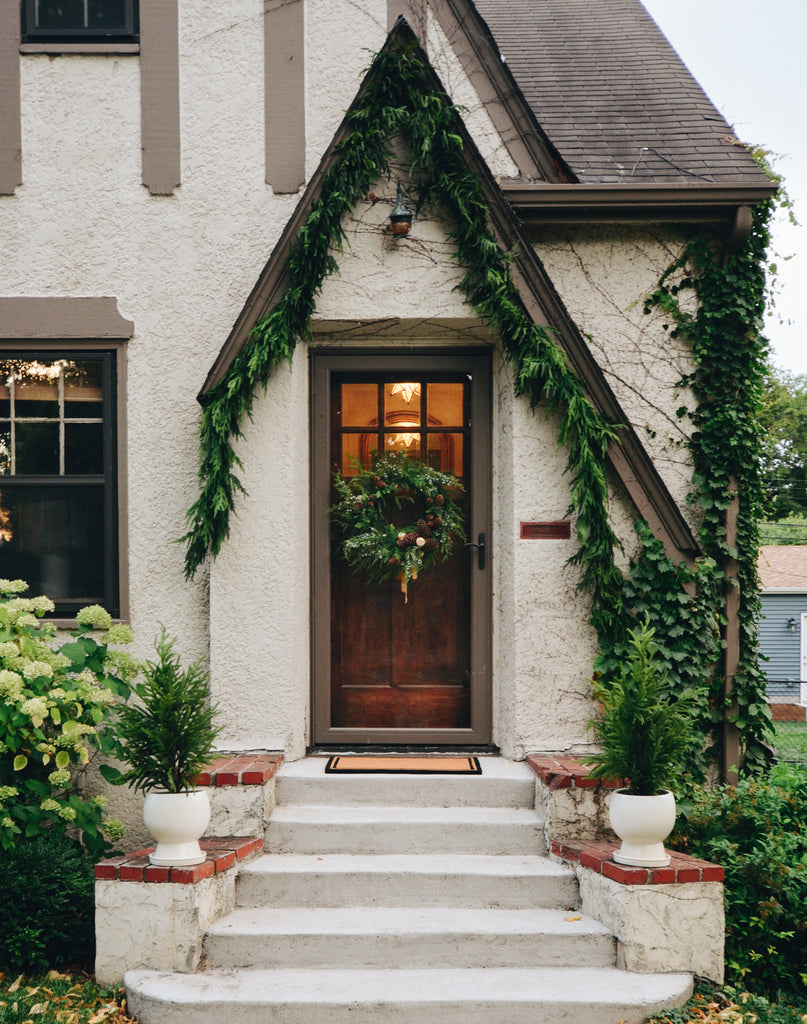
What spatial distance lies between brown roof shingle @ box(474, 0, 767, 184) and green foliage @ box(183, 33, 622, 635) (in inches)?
37.9

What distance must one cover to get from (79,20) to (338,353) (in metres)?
2.59

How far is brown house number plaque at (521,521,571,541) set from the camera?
4.75 meters

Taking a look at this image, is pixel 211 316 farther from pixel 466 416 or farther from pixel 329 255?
pixel 466 416

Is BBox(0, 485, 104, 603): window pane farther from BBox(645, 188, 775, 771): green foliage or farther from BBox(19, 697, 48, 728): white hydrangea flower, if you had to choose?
BBox(645, 188, 775, 771): green foliage

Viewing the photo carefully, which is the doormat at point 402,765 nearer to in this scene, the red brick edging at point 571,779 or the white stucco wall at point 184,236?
the white stucco wall at point 184,236

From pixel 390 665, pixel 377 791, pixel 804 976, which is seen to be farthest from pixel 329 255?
pixel 804 976

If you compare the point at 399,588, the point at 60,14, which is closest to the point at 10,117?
the point at 60,14

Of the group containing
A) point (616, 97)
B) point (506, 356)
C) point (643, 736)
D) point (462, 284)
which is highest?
point (616, 97)

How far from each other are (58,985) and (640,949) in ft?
8.65

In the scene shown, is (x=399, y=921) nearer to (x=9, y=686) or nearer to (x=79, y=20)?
(x=9, y=686)

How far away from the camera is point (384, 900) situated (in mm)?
4027

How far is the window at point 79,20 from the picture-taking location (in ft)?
16.3

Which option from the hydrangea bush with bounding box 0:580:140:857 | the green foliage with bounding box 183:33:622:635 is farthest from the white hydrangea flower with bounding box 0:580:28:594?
the green foliage with bounding box 183:33:622:635

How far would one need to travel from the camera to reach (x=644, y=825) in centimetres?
363
